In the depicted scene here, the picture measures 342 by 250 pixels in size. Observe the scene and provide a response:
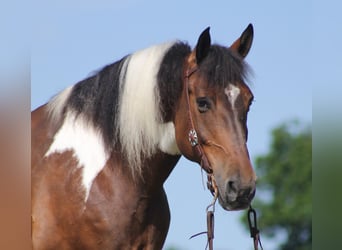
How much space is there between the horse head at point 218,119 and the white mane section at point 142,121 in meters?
0.12

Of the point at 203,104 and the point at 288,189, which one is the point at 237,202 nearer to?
the point at 203,104

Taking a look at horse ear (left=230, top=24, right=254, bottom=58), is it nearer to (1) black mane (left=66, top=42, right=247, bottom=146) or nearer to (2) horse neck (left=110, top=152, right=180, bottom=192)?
(1) black mane (left=66, top=42, right=247, bottom=146)

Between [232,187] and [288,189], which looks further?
[288,189]

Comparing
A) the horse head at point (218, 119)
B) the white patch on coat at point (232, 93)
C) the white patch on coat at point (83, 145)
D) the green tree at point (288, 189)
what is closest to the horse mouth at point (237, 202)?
the horse head at point (218, 119)

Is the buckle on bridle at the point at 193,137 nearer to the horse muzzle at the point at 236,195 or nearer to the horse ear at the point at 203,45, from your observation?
the horse muzzle at the point at 236,195

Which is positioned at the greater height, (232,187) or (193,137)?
(193,137)

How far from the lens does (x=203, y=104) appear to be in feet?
15.7

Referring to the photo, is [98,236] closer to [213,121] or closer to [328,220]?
[213,121]

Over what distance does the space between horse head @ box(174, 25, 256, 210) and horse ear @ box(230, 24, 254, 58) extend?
0.16 m

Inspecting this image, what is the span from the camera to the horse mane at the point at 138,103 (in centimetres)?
498

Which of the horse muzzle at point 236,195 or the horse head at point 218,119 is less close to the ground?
the horse head at point 218,119

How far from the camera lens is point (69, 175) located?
16.5ft

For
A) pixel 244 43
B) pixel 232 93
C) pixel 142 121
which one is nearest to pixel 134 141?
pixel 142 121

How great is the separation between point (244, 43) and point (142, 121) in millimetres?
939
